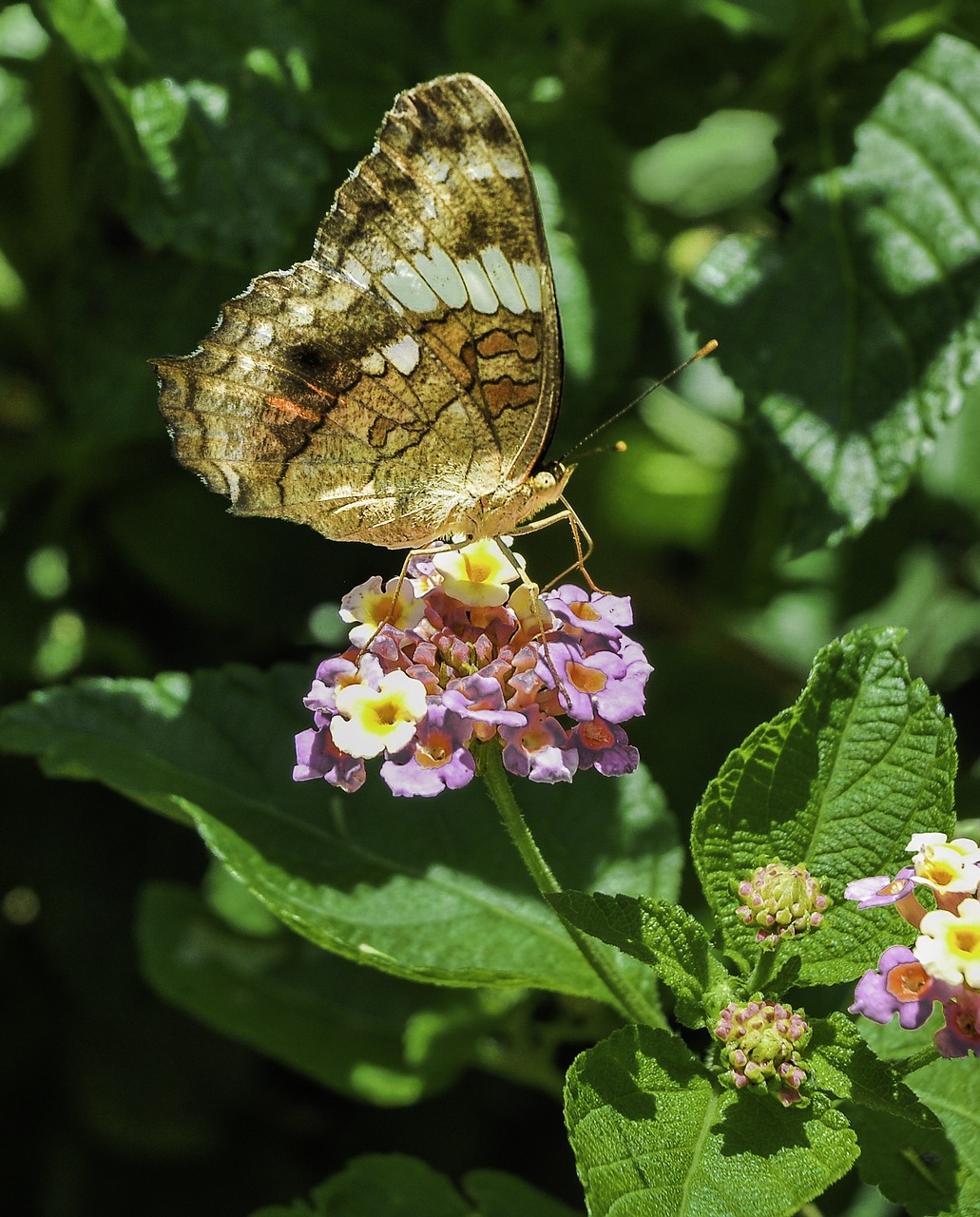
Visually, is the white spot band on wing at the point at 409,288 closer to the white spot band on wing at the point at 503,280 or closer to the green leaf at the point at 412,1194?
the white spot band on wing at the point at 503,280

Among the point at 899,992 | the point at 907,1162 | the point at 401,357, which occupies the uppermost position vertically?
the point at 401,357

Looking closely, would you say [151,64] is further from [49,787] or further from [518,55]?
[49,787]

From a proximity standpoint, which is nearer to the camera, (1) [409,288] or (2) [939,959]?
(2) [939,959]

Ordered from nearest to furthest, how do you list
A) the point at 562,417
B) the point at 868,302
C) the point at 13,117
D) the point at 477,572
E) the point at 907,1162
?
the point at 907,1162
the point at 477,572
the point at 868,302
the point at 562,417
the point at 13,117

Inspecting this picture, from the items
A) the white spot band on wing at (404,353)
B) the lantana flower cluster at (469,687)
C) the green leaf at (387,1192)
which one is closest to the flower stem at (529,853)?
the lantana flower cluster at (469,687)

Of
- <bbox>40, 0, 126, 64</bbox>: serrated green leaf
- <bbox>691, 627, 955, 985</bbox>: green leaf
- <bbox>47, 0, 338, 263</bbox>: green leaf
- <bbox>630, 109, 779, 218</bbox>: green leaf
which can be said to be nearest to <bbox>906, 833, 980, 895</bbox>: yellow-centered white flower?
<bbox>691, 627, 955, 985</bbox>: green leaf

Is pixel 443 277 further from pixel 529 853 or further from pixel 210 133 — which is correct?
pixel 529 853

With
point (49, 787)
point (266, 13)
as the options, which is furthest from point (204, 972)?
point (266, 13)

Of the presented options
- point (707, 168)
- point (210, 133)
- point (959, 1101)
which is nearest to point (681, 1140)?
point (959, 1101)
